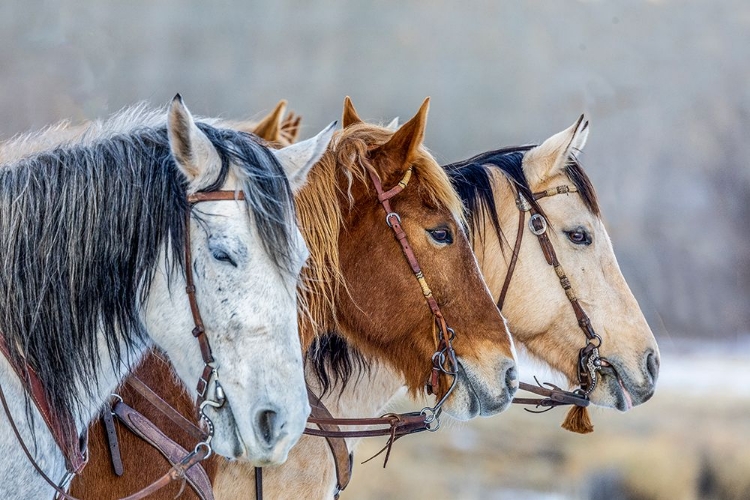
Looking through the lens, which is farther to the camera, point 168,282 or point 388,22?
point 388,22

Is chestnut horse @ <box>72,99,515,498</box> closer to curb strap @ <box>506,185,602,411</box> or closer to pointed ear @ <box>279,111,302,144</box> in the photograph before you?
curb strap @ <box>506,185,602,411</box>

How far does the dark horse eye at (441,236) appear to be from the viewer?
100 inches

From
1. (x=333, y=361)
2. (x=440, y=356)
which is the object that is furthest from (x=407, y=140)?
(x=333, y=361)

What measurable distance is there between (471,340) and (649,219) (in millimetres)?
8799

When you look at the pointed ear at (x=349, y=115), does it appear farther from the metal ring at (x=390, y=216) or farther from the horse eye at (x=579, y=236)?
the horse eye at (x=579, y=236)

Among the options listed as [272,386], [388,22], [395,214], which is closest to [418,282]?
[395,214]

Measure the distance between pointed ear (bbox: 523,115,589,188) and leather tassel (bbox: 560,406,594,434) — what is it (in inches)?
40.1

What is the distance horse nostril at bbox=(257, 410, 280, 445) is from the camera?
168 cm

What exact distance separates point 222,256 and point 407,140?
1072 millimetres

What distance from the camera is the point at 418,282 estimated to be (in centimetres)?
250

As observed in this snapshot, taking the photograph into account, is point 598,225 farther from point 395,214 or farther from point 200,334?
point 200,334

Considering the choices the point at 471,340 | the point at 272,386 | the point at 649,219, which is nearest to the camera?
the point at 272,386

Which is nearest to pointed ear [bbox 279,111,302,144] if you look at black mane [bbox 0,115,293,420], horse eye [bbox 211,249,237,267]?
black mane [bbox 0,115,293,420]

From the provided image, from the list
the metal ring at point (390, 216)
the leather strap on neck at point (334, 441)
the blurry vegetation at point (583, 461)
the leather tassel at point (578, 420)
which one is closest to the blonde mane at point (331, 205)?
the metal ring at point (390, 216)
